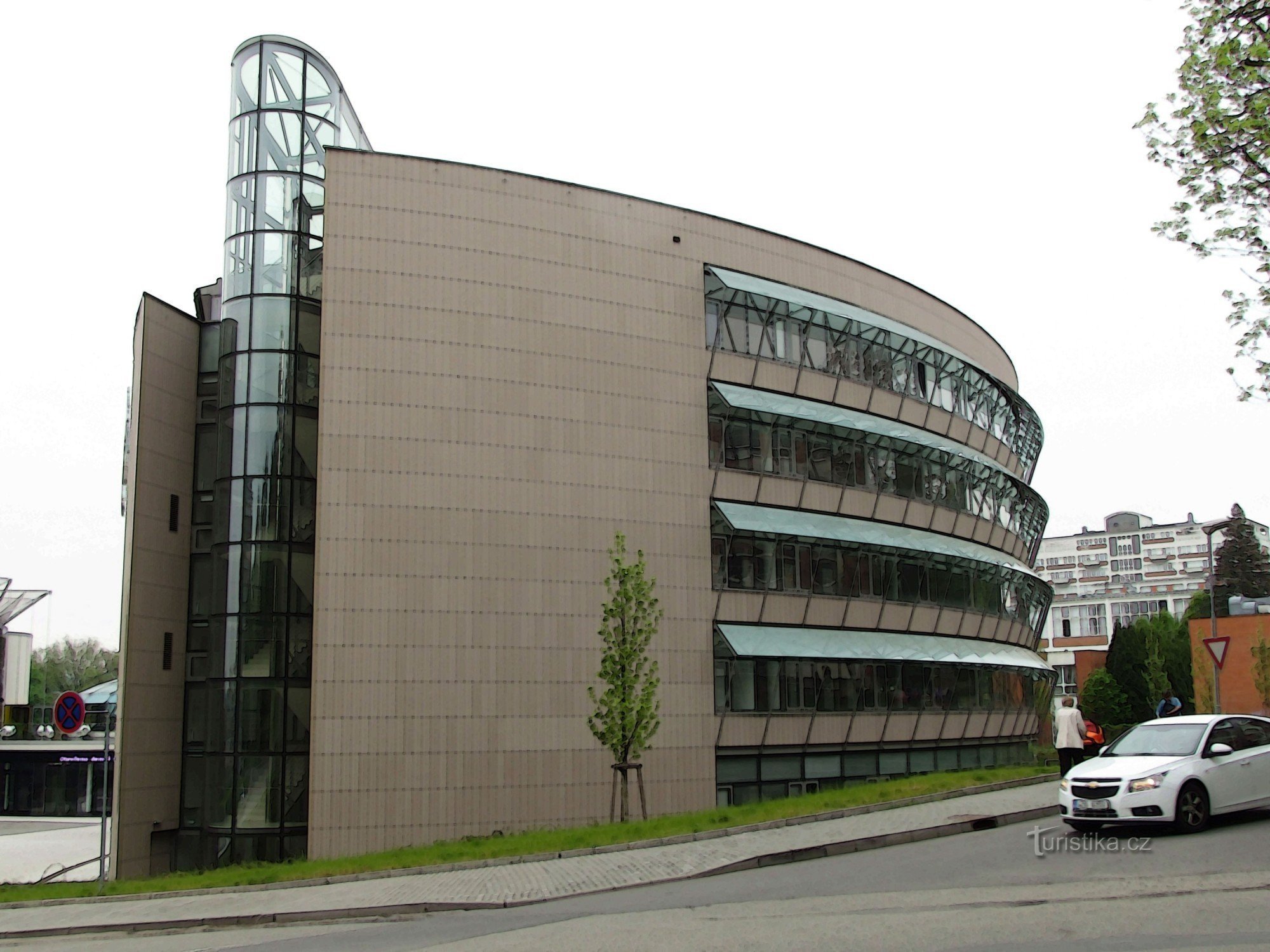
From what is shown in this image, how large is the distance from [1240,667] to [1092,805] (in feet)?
137

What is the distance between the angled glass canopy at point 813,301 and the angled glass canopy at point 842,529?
18.9 ft

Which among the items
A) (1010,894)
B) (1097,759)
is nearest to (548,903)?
(1010,894)

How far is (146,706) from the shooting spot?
28969mm

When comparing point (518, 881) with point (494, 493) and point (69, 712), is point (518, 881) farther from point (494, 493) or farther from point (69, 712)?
point (494, 493)

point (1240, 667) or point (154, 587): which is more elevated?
point (154, 587)

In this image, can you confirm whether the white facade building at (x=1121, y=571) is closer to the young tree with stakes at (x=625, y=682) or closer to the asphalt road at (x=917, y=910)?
the young tree with stakes at (x=625, y=682)

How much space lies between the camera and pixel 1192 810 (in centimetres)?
1522

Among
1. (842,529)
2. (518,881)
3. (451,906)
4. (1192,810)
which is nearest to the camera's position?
(451,906)

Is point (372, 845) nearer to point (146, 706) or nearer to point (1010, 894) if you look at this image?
point (146, 706)

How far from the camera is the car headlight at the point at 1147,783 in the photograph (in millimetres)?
15000

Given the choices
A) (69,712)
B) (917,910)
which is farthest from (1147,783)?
(69,712)

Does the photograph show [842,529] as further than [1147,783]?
Yes

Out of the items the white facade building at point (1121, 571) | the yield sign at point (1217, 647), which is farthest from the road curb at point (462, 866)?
the white facade building at point (1121, 571)

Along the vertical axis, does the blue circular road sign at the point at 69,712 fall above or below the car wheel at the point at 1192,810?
above
